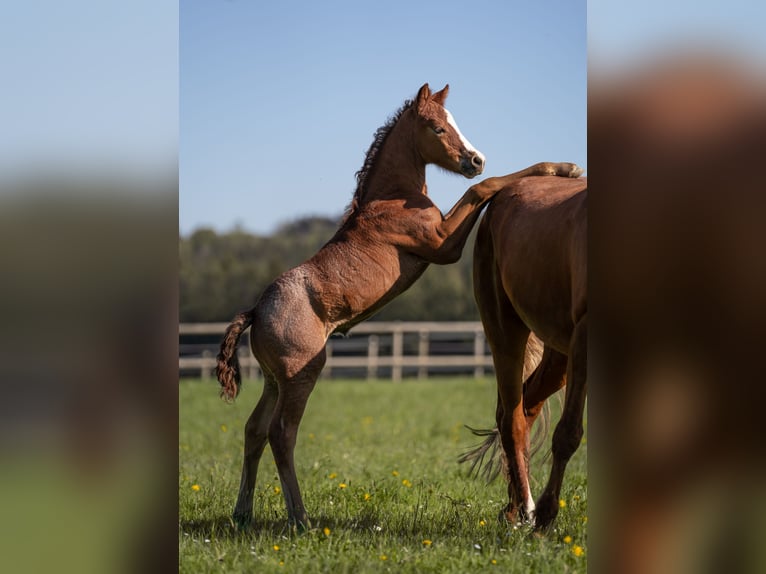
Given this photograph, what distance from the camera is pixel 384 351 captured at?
71.7 ft

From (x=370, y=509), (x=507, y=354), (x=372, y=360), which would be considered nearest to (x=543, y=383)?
(x=507, y=354)

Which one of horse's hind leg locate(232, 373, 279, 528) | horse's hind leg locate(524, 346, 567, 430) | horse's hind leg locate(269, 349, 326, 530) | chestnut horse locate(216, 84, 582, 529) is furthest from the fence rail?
horse's hind leg locate(269, 349, 326, 530)

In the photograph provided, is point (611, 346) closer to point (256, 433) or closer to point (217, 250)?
point (256, 433)

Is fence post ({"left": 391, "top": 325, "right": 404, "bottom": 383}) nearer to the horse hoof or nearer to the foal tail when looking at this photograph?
the horse hoof

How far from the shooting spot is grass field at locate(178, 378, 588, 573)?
327cm

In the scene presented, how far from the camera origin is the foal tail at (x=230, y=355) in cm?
392

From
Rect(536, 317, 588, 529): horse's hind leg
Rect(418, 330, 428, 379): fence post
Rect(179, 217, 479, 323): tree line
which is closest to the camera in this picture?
Rect(536, 317, 588, 529): horse's hind leg

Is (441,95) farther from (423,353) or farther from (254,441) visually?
(423,353)

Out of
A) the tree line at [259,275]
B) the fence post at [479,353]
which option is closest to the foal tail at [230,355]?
the fence post at [479,353]

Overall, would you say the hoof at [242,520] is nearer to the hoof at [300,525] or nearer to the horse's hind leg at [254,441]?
the horse's hind leg at [254,441]

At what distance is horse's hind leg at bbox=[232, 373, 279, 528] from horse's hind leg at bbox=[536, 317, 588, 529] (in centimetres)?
145

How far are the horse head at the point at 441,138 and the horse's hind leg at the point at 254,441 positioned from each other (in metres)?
1.39

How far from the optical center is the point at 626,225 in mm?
2131

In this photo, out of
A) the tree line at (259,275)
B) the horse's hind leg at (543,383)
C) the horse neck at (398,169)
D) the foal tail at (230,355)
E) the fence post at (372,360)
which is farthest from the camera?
the tree line at (259,275)
